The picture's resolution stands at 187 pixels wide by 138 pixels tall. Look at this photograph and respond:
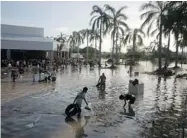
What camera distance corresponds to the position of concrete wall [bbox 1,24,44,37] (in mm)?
55125

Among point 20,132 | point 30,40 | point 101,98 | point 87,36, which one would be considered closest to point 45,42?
→ point 30,40

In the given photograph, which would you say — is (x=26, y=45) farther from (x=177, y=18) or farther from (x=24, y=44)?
(x=177, y=18)

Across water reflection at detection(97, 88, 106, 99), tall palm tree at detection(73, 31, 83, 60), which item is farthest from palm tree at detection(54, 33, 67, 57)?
water reflection at detection(97, 88, 106, 99)

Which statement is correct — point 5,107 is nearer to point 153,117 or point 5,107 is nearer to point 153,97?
point 153,117

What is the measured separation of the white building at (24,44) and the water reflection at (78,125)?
111 ft

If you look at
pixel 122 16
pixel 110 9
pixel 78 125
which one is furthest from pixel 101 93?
pixel 122 16

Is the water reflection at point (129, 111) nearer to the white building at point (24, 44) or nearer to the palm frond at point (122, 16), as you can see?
the white building at point (24, 44)

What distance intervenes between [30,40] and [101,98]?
1175 inches

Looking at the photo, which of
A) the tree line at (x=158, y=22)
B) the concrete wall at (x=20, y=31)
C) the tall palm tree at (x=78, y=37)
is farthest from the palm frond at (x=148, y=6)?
the tall palm tree at (x=78, y=37)

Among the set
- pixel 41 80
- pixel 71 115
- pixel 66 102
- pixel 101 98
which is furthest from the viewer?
pixel 41 80

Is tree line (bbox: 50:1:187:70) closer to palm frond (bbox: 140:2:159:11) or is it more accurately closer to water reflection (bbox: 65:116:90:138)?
palm frond (bbox: 140:2:159:11)

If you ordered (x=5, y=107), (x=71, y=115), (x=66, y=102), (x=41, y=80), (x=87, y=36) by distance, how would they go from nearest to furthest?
(x=71, y=115), (x=5, y=107), (x=66, y=102), (x=41, y=80), (x=87, y=36)

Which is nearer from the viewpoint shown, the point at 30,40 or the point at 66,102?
the point at 66,102

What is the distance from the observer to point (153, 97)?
19422 mm
